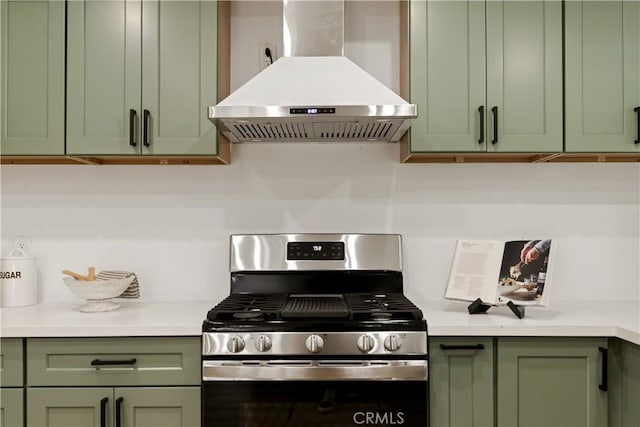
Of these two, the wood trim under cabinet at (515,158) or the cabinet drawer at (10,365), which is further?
the wood trim under cabinet at (515,158)

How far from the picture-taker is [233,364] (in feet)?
5.58

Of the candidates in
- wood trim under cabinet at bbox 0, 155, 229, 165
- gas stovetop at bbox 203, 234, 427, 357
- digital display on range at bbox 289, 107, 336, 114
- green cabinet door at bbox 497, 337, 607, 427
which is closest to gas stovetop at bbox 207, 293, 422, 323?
gas stovetop at bbox 203, 234, 427, 357

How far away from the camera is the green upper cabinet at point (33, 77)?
79.0 inches

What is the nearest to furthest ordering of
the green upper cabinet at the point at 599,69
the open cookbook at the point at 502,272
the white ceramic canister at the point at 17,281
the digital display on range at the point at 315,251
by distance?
1. the open cookbook at the point at 502,272
2. the green upper cabinet at the point at 599,69
3. the white ceramic canister at the point at 17,281
4. the digital display on range at the point at 315,251

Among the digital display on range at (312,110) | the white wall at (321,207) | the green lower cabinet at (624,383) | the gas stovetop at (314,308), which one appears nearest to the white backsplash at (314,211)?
the white wall at (321,207)

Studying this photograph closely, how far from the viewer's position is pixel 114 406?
1.75m

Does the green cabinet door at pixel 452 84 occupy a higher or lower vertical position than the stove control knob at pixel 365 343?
higher

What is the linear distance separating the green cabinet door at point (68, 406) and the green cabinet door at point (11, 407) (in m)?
0.03

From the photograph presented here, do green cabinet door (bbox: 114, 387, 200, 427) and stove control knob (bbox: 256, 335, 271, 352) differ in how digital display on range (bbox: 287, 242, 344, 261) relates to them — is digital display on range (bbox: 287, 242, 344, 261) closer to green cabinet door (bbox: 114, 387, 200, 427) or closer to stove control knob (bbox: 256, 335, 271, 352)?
stove control knob (bbox: 256, 335, 271, 352)

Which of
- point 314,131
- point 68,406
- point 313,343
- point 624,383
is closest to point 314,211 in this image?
point 314,131

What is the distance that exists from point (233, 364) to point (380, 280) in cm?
82

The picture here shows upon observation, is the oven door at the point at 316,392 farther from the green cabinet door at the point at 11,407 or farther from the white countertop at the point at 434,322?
the green cabinet door at the point at 11,407

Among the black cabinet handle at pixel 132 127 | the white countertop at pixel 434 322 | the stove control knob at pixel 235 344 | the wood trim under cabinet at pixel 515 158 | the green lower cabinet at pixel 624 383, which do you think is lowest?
the green lower cabinet at pixel 624 383

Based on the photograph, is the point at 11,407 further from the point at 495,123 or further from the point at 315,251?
the point at 495,123
